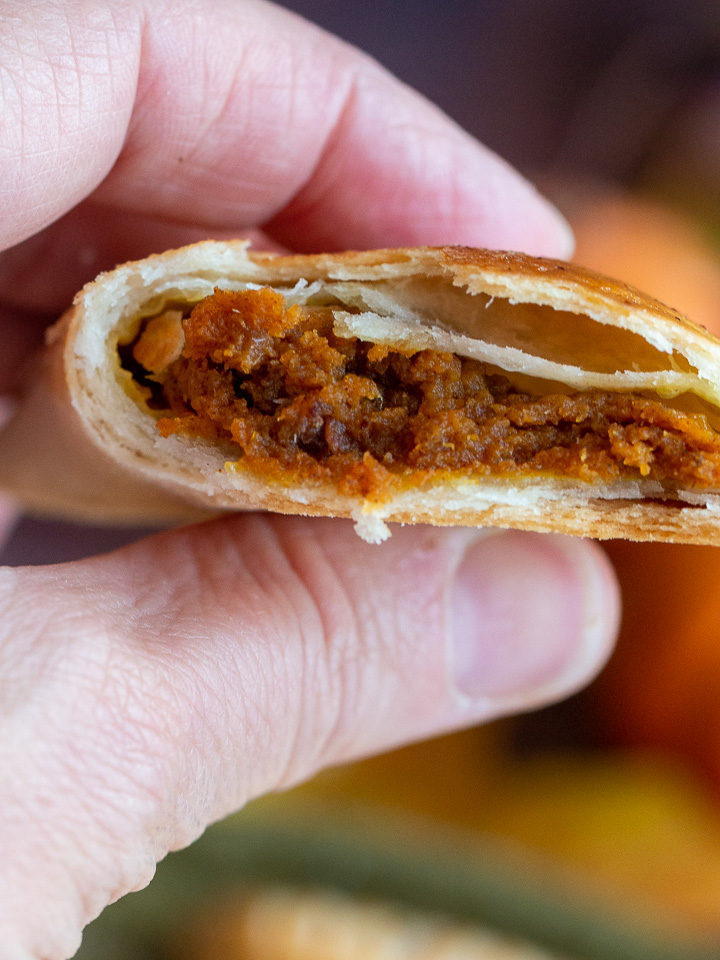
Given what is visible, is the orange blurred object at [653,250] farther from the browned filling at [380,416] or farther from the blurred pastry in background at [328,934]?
the blurred pastry in background at [328,934]

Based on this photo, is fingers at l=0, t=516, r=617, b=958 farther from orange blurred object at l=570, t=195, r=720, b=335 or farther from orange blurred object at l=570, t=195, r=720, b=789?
orange blurred object at l=570, t=195, r=720, b=335

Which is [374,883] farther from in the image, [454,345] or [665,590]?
[454,345]

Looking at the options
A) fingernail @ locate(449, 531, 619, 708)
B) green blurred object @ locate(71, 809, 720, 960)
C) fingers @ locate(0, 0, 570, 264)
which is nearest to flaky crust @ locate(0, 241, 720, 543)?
fingers @ locate(0, 0, 570, 264)

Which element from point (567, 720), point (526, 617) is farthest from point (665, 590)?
point (526, 617)

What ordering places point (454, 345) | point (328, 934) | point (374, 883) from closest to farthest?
point (454, 345) → point (328, 934) → point (374, 883)

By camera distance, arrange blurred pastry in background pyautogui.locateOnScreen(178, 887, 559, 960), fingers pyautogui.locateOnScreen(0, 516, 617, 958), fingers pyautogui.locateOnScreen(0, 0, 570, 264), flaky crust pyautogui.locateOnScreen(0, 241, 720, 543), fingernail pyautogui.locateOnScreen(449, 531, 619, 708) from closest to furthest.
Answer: fingers pyautogui.locateOnScreen(0, 516, 617, 958), flaky crust pyautogui.locateOnScreen(0, 241, 720, 543), fingers pyautogui.locateOnScreen(0, 0, 570, 264), fingernail pyautogui.locateOnScreen(449, 531, 619, 708), blurred pastry in background pyautogui.locateOnScreen(178, 887, 559, 960)

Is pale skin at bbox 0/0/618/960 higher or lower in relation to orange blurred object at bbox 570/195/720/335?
lower

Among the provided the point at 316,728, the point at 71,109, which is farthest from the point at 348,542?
the point at 71,109
